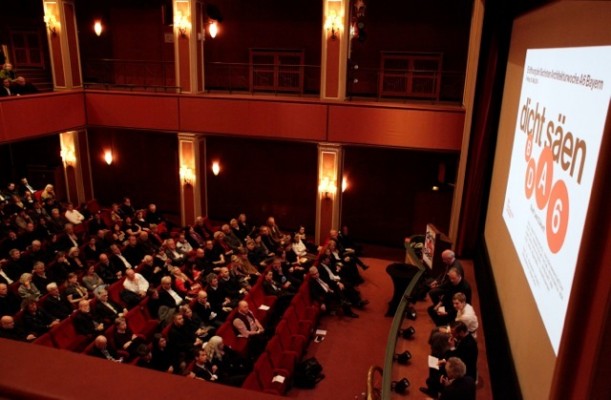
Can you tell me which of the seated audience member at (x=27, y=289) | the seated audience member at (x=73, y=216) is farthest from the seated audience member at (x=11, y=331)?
the seated audience member at (x=73, y=216)

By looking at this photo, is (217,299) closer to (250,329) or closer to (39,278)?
(250,329)

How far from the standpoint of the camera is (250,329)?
7633 mm

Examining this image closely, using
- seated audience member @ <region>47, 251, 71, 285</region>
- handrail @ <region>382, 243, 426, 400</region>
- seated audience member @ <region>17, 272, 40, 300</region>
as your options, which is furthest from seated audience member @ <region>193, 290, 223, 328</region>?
handrail @ <region>382, 243, 426, 400</region>

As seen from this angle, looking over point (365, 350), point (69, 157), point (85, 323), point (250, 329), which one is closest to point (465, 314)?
point (365, 350)

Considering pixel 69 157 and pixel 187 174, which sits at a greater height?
pixel 69 157

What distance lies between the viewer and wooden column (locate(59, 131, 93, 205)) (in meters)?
13.6

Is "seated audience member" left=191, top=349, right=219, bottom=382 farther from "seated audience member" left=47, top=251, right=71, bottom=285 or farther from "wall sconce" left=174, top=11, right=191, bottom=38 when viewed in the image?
"wall sconce" left=174, top=11, right=191, bottom=38

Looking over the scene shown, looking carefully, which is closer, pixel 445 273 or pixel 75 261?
pixel 445 273

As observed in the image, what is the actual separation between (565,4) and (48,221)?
10691mm

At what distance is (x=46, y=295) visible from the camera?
312 inches

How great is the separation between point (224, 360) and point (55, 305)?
3115 millimetres

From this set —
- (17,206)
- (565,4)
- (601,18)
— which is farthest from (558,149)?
(17,206)

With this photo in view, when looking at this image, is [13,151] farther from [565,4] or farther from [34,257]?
[565,4]

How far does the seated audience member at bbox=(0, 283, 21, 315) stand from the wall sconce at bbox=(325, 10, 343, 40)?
314 inches
